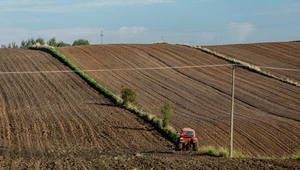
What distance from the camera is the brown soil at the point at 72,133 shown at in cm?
2342

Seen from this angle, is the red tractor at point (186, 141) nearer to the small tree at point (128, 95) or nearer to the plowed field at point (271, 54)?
the small tree at point (128, 95)

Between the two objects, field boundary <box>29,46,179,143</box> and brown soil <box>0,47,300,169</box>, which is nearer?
brown soil <box>0,47,300,169</box>

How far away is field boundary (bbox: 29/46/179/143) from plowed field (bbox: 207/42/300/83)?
1856cm

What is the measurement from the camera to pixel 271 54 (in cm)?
6806

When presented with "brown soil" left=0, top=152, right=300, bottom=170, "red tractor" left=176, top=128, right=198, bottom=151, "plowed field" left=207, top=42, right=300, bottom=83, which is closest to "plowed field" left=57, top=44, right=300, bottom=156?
"red tractor" left=176, top=128, right=198, bottom=151

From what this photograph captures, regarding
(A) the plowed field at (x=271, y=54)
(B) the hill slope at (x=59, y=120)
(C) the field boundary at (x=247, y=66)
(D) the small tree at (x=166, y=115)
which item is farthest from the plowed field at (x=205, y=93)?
(A) the plowed field at (x=271, y=54)

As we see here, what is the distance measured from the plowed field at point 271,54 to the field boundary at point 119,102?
18.6m

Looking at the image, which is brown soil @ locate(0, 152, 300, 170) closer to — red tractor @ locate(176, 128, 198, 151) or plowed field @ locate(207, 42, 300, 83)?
red tractor @ locate(176, 128, 198, 151)

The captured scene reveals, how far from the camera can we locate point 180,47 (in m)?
72.4

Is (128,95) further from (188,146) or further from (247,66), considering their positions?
(247,66)

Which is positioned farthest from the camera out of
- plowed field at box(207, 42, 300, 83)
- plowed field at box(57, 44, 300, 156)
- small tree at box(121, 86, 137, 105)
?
plowed field at box(207, 42, 300, 83)

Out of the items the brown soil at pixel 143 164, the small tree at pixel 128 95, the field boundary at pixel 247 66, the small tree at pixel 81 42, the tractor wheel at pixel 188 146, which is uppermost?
the small tree at pixel 81 42

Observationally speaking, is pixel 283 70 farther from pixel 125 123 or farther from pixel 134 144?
pixel 134 144

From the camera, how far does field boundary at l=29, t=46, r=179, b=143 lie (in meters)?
36.8
